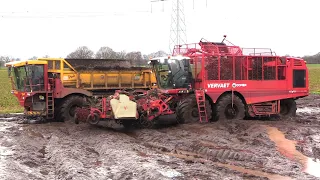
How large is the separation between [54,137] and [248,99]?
7.18 metres

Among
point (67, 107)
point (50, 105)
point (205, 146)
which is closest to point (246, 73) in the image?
point (205, 146)

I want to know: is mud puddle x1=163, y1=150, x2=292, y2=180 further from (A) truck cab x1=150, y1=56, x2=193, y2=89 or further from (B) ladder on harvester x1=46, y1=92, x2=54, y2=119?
(B) ladder on harvester x1=46, y1=92, x2=54, y2=119

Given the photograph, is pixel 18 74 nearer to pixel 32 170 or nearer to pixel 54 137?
pixel 54 137

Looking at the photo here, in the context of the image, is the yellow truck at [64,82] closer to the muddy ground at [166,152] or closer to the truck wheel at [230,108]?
the muddy ground at [166,152]

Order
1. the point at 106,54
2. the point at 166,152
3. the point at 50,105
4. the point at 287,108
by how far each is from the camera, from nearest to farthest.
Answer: the point at 166,152
the point at 50,105
the point at 287,108
the point at 106,54

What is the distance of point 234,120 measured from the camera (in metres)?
14.1

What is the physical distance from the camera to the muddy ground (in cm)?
741

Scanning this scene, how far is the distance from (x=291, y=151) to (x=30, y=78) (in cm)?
1058

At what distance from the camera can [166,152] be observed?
965 centimetres

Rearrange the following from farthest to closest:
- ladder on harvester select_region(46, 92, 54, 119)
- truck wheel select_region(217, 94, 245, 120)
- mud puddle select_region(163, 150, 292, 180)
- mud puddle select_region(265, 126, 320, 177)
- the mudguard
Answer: ladder on harvester select_region(46, 92, 54, 119)
truck wheel select_region(217, 94, 245, 120)
the mudguard
mud puddle select_region(265, 126, 320, 177)
mud puddle select_region(163, 150, 292, 180)

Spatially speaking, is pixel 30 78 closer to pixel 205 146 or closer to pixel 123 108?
pixel 123 108

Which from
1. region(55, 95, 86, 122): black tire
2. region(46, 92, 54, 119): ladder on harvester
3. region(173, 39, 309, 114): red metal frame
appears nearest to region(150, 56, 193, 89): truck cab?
region(173, 39, 309, 114): red metal frame

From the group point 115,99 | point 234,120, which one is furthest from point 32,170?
point 234,120

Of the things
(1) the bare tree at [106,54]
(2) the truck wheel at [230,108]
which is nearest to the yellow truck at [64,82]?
(2) the truck wheel at [230,108]
